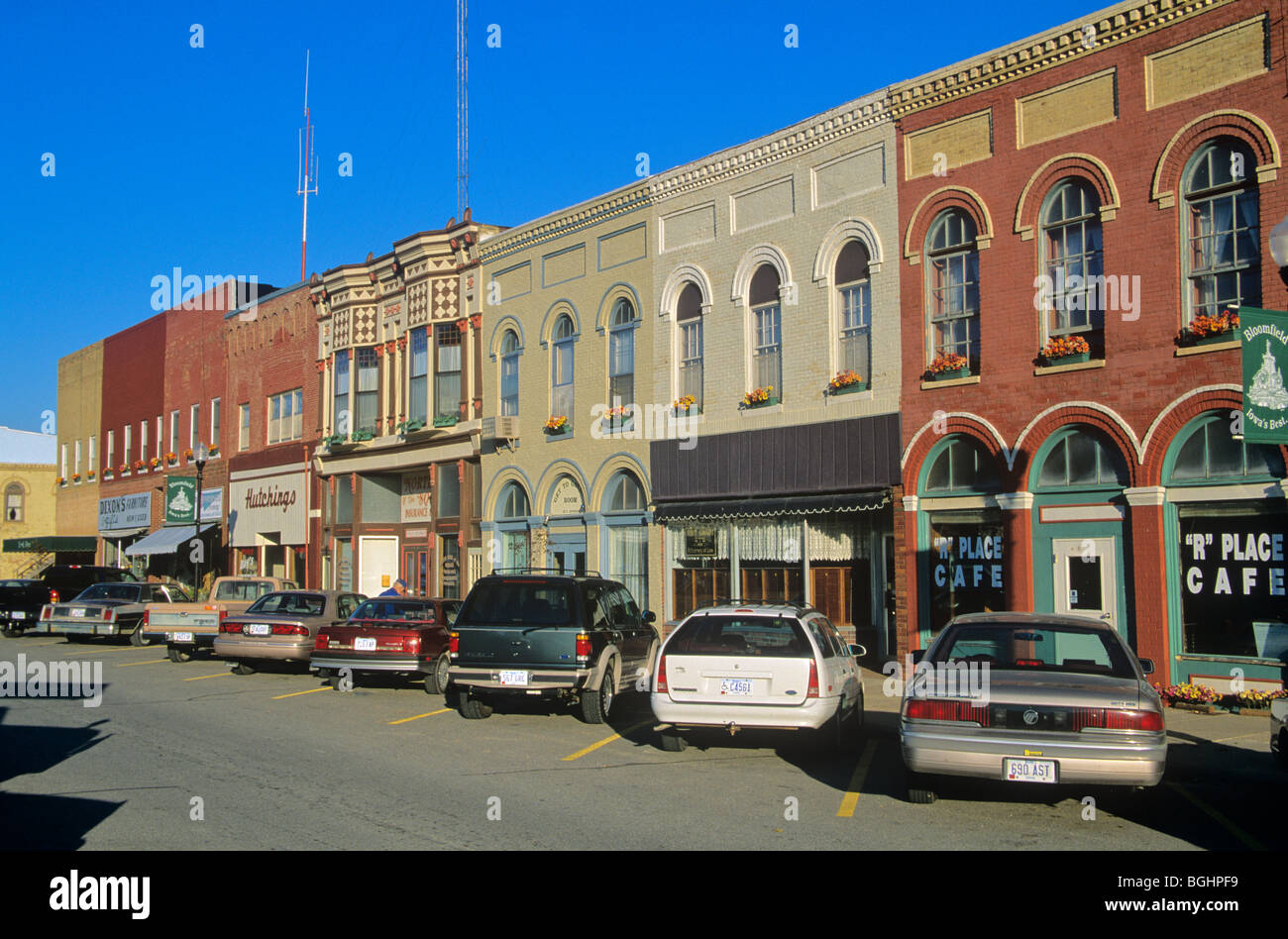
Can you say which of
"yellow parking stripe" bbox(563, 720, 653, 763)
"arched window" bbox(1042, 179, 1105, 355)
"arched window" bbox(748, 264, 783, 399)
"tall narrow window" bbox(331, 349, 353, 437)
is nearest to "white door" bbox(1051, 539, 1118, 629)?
"arched window" bbox(1042, 179, 1105, 355)

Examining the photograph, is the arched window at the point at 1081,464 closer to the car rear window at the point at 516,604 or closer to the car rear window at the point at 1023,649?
the car rear window at the point at 1023,649

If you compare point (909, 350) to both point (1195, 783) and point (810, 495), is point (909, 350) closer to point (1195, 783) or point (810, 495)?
point (810, 495)

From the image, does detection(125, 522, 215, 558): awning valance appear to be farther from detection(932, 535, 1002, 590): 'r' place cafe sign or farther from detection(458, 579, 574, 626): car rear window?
detection(932, 535, 1002, 590): 'r' place cafe sign

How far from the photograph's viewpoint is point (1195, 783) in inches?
402

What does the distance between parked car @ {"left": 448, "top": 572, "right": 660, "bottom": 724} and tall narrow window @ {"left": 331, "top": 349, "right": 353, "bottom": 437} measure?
824 inches

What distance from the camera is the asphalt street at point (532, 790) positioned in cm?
780

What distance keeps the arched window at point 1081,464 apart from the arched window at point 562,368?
12.0 m

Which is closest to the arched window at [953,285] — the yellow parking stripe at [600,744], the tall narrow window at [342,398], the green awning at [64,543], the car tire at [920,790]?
the yellow parking stripe at [600,744]

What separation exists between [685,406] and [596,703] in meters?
10.1

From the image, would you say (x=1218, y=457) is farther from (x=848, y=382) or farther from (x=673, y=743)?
(x=673, y=743)

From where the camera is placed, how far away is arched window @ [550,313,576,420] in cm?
2606

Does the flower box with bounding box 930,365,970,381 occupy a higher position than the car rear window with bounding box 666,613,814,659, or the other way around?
the flower box with bounding box 930,365,970,381

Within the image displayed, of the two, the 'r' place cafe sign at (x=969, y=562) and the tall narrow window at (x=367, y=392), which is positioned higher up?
the tall narrow window at (x=367, y=392)
